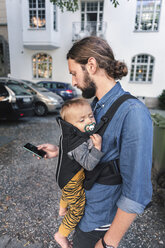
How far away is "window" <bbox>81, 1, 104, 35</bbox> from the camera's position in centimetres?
1388

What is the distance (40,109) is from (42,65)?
25.9ft

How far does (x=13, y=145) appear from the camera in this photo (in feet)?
17.3

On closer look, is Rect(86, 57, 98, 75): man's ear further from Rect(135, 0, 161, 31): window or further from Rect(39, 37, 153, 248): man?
Rect(135, 0, 161, 31): window

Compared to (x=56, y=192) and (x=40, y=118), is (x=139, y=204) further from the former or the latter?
(x=40, y=118)

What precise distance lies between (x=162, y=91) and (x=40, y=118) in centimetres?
1011

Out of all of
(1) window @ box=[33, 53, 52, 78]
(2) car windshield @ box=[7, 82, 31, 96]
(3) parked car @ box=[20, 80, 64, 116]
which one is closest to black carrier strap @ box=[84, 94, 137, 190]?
(2) car windshield @ box=[7, 82, 31, 96]

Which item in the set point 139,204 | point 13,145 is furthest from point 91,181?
point 13,145

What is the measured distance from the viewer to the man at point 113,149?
860mm

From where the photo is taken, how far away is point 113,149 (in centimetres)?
100

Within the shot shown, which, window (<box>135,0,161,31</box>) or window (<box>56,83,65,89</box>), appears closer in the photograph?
window (<box>56,83,65,89</box>)

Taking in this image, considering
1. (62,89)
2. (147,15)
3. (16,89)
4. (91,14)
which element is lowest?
(62,89)

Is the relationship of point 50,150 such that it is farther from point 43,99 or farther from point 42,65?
point 42,65

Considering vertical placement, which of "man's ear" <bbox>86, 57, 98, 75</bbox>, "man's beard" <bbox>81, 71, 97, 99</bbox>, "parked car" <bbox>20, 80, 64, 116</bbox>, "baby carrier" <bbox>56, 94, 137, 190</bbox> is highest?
"man's ear" <bbox>86, 57, 98, 75</bbox>

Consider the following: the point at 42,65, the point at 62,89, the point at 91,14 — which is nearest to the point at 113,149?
the point at 62,89
